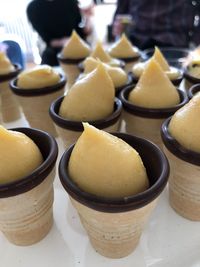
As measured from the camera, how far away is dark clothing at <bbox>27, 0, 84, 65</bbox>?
5.88 feet

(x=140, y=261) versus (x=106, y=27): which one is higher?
(x=140, y=261)

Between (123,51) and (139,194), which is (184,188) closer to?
(139,194)

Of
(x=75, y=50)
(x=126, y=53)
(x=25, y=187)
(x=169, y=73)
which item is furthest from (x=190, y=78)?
(x=25, y=187)

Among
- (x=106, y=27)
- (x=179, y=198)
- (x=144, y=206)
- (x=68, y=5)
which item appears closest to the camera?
(x=144, y=206)

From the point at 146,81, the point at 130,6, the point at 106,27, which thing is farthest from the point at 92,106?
the point at 106,27

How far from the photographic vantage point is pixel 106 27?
2518 mm

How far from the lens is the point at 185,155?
0.40 metres

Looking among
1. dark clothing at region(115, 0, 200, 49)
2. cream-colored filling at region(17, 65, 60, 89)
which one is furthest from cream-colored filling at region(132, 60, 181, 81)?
dark clothing at region(115, 0, 200, 49)

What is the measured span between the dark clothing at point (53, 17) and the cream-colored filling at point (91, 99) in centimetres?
132

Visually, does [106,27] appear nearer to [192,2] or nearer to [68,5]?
[68,5]

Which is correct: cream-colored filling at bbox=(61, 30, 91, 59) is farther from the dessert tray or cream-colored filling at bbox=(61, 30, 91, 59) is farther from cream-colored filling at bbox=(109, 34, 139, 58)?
the dessert tray

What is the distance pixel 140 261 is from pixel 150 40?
1.51 meters

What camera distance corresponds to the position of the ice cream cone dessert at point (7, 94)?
76cm

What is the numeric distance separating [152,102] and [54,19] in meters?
1.49
